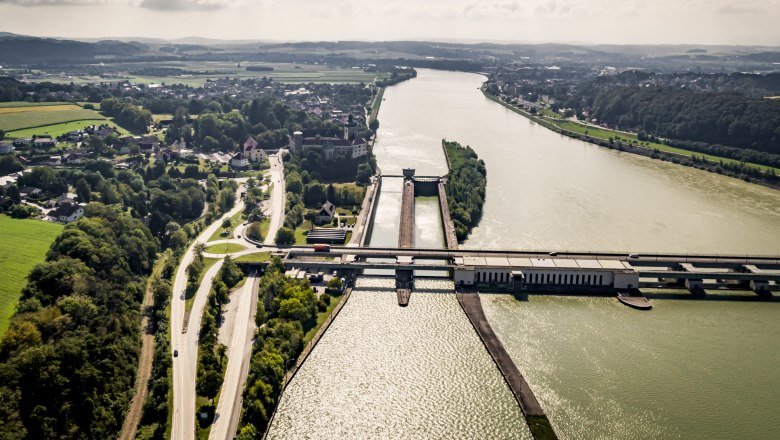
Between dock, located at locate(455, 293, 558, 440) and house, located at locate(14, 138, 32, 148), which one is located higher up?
house, located at locate(14, 138, 32, 148)

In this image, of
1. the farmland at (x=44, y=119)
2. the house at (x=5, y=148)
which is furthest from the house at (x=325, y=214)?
the farmland at (x=44, y=119)

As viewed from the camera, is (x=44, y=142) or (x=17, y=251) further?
(x=44, y=142)

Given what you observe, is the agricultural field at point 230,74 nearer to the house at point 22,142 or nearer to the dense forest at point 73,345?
the house at point 22,142

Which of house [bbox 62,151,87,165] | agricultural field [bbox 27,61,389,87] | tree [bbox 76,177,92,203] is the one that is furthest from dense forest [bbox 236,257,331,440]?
agricultural field [bbox 27,61,389,87]

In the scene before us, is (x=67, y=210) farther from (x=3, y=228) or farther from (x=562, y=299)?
(x=562, y=299)

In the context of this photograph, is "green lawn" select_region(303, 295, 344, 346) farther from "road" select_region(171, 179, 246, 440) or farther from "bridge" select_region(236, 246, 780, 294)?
"road" select_region(171, 179, 246, 440)

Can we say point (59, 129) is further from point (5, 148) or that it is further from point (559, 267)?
point (559, 267)

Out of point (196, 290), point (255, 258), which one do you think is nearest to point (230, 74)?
point (255, 258)
